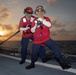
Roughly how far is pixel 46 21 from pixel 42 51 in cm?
138

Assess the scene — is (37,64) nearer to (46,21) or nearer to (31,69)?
(31,69)

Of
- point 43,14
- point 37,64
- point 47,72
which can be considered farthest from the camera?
point 37,64

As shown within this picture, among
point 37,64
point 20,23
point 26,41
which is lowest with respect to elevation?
point 37,64

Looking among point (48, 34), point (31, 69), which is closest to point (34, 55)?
point (31, 69)

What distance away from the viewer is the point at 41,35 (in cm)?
554

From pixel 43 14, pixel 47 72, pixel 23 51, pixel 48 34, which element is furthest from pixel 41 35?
pixel 23 51

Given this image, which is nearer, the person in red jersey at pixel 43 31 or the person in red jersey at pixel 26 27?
the person in red jersey at pixel 43 31

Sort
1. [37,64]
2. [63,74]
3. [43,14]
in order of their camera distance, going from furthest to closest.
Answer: [37,64] < [43,14] < [63,74]

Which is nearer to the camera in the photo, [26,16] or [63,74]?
[63,74]

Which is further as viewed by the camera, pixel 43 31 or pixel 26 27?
pixel 26 27

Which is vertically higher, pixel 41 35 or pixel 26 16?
pixel 26 16

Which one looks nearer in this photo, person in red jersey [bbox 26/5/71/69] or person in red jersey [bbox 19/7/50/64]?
person in red jersey [bbox 26/5/71/69]

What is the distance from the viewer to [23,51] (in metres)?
6.80

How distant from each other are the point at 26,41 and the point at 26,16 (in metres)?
0.79
